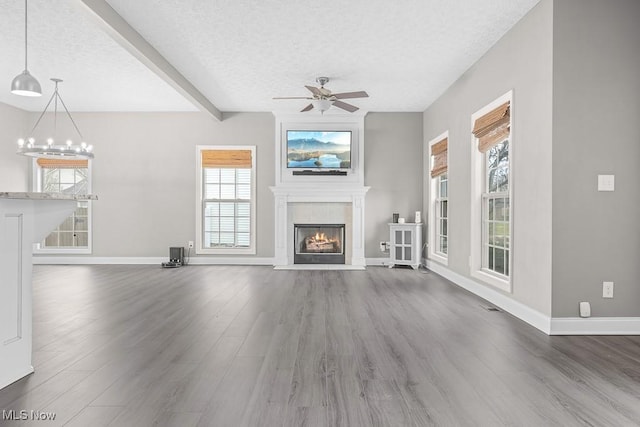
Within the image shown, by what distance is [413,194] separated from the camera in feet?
25.4

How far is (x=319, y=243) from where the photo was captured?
7840mm

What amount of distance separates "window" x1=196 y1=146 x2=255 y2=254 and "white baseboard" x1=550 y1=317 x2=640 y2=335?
5455 mm

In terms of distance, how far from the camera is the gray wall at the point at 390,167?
25.4 ft

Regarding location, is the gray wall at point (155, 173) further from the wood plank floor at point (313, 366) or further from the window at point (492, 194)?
the window at point (492, 194)

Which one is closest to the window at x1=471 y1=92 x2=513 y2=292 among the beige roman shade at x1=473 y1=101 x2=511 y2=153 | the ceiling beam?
the beige roman shade at x1=473 y1=101 x2=511 y2=153

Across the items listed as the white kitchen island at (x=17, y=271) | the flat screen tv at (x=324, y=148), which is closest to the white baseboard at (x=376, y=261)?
the flat screen tv at (x=324, y=148)

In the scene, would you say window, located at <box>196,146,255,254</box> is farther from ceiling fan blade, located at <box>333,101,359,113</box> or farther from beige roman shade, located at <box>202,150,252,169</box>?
ceiling fan blade, located at <box>333,101,359,113</box>

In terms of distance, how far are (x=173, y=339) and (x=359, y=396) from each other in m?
1.68

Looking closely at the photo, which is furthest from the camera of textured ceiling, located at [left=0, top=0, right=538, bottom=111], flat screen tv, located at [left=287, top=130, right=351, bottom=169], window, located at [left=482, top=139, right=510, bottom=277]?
flat screen tv, located at [left=287, top=130, right=351, bottom=169]

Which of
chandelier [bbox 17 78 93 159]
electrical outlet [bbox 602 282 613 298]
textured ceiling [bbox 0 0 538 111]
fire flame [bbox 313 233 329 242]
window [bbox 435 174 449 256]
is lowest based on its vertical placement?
electrical outlet [bbox 602 282 613 298]

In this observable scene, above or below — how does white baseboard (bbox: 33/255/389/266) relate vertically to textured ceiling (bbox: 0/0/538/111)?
below

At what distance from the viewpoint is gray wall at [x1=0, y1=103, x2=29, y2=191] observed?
24.0 feet

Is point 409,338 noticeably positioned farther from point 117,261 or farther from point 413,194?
point 117,261

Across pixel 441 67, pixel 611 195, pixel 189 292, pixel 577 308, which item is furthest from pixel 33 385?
pixel 441 67
